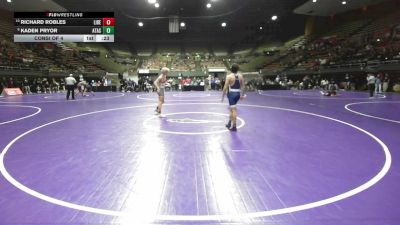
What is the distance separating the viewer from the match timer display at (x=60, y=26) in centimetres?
1339

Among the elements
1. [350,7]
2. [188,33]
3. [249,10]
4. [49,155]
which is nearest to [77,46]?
[188,33]

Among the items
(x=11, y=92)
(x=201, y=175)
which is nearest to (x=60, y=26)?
(x=201, y=175)

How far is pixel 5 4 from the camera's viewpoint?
89.2ft

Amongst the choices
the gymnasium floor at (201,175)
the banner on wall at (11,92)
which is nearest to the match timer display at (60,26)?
the gymnasium floor at (201,175)

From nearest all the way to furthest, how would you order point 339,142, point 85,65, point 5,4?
1. point 339,142
2. point 5,4
3. point 85,65

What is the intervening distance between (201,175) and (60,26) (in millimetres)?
12105

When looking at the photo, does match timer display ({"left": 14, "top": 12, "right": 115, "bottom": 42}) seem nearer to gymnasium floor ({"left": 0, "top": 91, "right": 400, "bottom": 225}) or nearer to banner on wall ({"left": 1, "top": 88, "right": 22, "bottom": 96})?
gymnasium floor ({"left": 0, "top": 91, "right": 400, "bottom": 225})

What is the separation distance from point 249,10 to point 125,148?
28.4m

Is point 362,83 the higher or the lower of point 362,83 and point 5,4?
the lower

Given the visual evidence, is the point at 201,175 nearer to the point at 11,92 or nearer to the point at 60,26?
the point at 60,26

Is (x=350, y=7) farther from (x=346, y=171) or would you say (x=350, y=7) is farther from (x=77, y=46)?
(x=77, y=46)

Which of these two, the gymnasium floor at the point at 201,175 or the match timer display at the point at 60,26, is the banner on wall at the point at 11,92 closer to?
the match timer display at the point at 60,26

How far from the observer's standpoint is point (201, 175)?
420 cm

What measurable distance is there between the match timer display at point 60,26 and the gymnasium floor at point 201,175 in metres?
7.02
